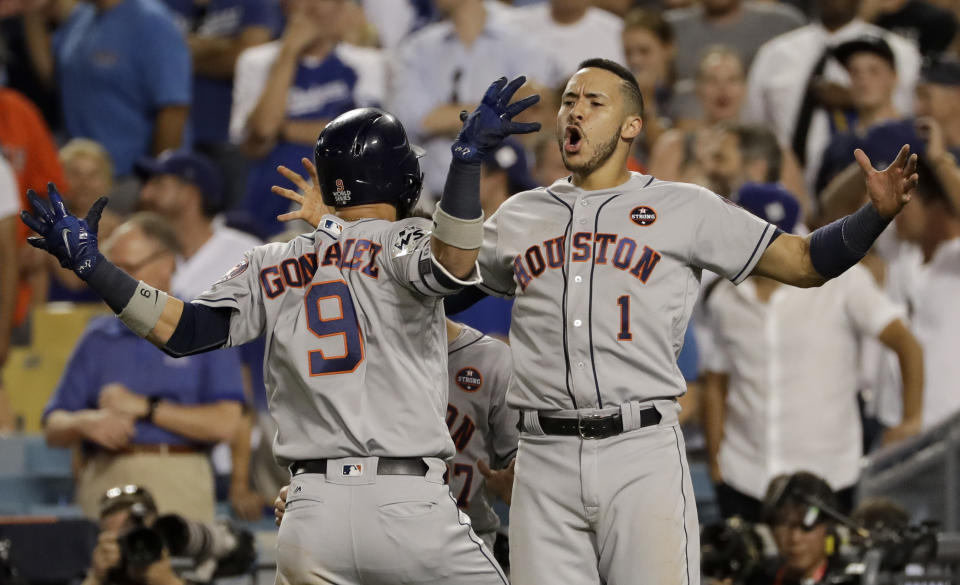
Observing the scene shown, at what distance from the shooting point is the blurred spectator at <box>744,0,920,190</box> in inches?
364

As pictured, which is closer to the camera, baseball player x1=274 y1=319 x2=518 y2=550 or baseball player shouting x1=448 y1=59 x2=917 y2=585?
baseball player shouting x1=448 y1=59 x2=917 y2=585

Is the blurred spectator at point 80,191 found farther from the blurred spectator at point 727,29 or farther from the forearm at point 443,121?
the blurred spectator at point 727,29

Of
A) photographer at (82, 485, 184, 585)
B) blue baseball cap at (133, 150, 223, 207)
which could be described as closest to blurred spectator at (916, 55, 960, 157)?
blue baseball cap at (133, 150, 223, 207)

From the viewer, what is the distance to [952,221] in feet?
25.2

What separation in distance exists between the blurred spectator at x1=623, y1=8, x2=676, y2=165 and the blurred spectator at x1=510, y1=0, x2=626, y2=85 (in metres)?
0.16

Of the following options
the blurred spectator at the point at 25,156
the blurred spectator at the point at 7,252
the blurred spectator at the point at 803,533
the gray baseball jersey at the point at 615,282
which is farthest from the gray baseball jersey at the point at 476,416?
the blurred spectator at the point at 25,156

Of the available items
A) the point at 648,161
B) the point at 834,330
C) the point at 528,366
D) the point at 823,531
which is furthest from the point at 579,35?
the point at 528,366

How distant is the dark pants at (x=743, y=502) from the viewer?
22.8 ft

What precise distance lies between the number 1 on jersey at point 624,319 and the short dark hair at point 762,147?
12.6ft

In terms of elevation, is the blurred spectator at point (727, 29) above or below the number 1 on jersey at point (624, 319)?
above

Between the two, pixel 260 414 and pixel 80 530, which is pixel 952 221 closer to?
pixel 260 414

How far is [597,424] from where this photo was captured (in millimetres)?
4246

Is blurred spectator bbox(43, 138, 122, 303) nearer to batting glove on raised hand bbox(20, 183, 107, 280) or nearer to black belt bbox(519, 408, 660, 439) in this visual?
batting glove on raised hand bbox(20, 183, 107, 280)

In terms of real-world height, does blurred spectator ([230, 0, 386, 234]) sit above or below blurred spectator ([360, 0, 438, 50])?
below
